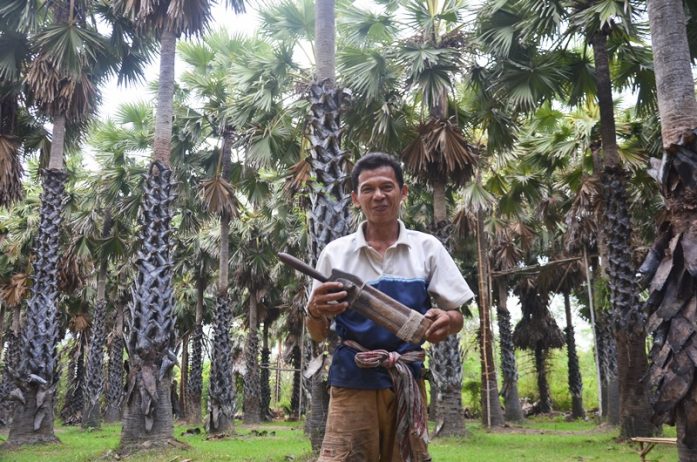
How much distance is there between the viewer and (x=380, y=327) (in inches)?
98.6

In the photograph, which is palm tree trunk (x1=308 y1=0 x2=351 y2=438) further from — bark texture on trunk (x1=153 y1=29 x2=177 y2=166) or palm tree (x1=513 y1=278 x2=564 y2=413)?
palm tree (x1=513 y1=278 x2=564 y2=413)

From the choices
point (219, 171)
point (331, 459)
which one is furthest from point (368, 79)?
point (331, 459)

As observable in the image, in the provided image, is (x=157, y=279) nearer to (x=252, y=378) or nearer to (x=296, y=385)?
(x=252, y=378)

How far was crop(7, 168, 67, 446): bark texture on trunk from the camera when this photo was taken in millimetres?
11664

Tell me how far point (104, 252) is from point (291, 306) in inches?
389

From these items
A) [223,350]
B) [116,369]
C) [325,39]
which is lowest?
[116,369]

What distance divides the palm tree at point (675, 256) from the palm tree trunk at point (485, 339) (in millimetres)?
9769

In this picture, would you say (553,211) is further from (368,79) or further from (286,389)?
(286,389)

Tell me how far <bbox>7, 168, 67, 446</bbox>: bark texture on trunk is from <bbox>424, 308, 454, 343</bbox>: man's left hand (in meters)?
11.4

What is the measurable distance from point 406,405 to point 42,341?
11.4m

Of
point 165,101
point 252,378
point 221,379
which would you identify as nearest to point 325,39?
point 165,101

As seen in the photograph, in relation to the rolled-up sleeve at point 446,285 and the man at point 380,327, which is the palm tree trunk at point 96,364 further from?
the rolled-up sleeve at point 446,285

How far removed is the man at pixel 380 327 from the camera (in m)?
2.46

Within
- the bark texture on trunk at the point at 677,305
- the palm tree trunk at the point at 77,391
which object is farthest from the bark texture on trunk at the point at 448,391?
the palm tree trunk at the point at 77,391
